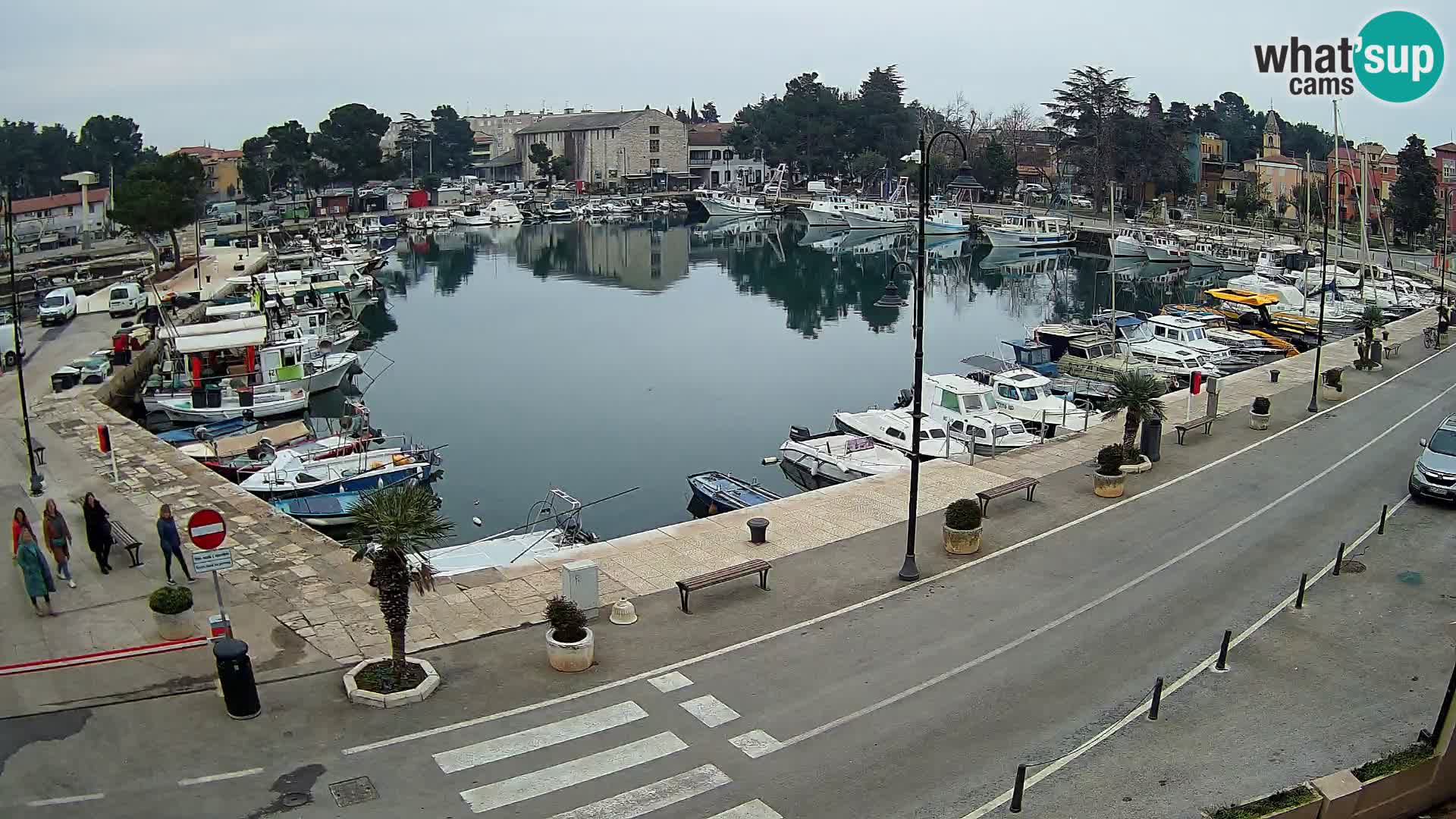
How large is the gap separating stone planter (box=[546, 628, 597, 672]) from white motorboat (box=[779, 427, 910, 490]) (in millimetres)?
15690

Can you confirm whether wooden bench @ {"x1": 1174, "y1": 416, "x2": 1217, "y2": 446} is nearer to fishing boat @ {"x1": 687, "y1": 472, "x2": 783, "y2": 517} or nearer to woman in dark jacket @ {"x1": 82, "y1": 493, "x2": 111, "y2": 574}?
fishing boat @ {"x1": 687, "y1": 472, "x2": 783, "y2": 517}

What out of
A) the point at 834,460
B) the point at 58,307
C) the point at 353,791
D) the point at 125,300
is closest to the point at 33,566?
the point at 353,791

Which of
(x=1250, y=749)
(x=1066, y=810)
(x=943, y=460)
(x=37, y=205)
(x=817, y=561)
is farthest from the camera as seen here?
(x=37, y=205)

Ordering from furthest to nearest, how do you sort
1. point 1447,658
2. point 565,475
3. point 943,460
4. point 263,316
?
point 263,316
point 565,475
point 943,460
point 1447,658

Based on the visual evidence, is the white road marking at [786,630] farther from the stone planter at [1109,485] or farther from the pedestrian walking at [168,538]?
the pedestrian walking at [168,538]

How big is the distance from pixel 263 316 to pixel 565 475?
750 inches

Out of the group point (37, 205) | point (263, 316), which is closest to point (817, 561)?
point (263, 316)

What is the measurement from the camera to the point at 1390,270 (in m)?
63.1

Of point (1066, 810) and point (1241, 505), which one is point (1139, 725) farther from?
point (1241, 505)

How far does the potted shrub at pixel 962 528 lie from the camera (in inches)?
798

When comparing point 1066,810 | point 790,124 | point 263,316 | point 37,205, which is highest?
point 790,124

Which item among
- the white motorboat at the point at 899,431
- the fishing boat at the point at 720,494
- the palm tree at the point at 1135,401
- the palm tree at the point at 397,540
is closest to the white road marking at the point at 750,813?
the palm tree at the point at 397,540

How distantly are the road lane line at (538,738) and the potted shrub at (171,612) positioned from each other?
231 inches

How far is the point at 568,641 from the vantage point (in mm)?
15438
